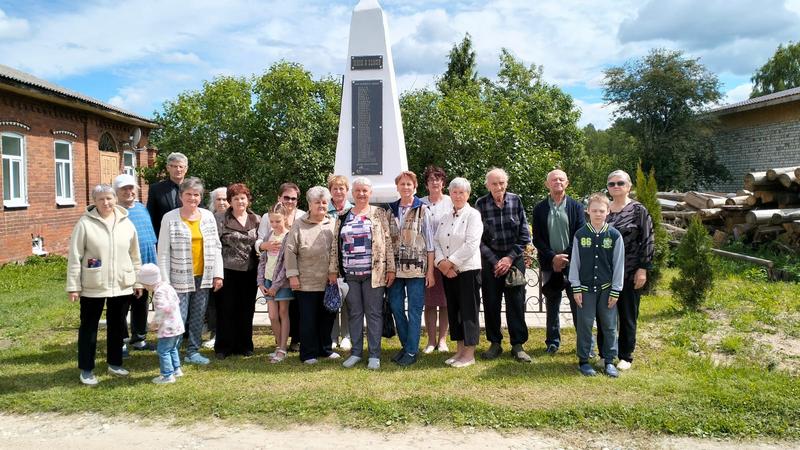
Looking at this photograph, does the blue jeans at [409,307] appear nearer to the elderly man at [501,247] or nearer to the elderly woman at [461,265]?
the elderly woman at [461,265]

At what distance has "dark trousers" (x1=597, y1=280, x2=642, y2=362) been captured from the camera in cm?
475

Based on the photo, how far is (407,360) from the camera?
4.94 metres

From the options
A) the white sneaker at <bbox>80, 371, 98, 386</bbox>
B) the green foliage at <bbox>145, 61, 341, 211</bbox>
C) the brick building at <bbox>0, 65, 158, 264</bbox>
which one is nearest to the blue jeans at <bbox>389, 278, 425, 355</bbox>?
the white sneaker at <bbox>80, 371, 98, 386</bbox>

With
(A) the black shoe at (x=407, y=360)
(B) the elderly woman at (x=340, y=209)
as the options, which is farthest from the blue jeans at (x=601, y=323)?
(B) the elderly woman at (x=340, y=209)

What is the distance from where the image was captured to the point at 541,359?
5090mm

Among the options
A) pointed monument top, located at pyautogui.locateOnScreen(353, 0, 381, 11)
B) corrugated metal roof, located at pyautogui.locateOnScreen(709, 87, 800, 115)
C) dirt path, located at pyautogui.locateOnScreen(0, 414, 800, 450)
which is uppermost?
corrugated metal roof, located at pyautogui.locateOnScreen(709, 87, 800, 115)

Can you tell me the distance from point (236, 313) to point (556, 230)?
287cm

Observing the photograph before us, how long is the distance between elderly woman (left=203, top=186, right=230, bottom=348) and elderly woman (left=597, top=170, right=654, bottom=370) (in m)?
3.36

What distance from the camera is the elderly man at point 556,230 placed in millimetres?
5066

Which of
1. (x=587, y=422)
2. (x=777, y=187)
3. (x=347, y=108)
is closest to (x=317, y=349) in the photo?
(x=587, y=422)

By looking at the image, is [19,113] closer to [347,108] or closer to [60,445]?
[347,108]

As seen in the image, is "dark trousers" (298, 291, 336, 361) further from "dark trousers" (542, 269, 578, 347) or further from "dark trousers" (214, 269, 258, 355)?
"dark trousers" (542, 269, 578, 347)

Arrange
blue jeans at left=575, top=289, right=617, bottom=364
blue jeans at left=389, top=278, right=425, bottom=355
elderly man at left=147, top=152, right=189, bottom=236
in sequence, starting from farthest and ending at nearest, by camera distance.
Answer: elderly man at left=147, top=152, right=189, bottom=236, blue jeans at left=389, top=278, right=425, bottom=355, blue jeans at left=575, top=289, right=617, bottom=364

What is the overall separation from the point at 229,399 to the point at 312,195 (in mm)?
1699
